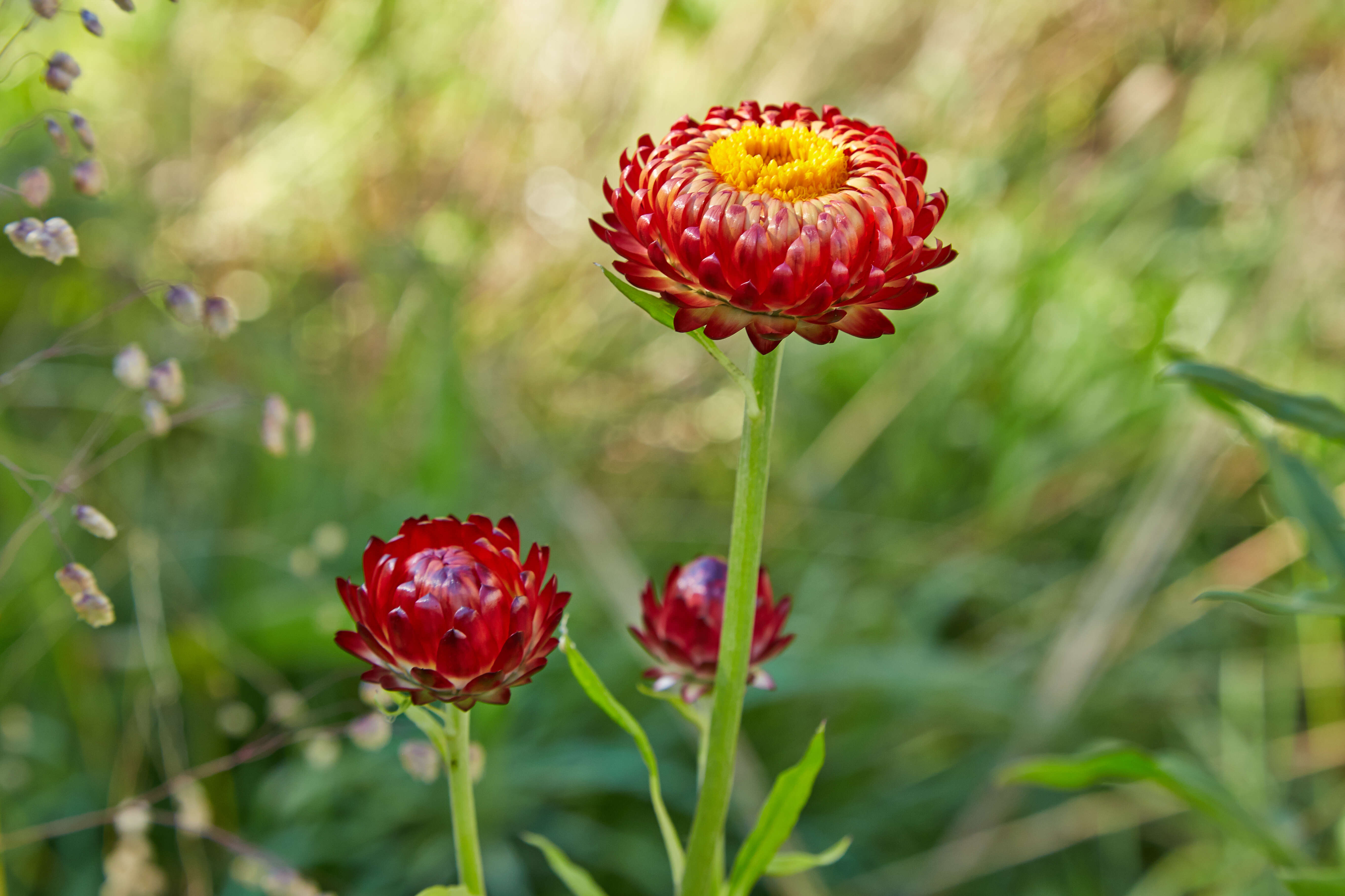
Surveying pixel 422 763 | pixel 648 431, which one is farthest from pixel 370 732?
pixel 648 431

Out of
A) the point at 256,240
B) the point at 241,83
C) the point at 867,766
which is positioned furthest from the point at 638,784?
the point at 241,83

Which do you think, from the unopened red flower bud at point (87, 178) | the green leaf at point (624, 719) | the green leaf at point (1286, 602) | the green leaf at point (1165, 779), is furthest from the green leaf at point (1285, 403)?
the unopened red flower bud at point (87, 178)

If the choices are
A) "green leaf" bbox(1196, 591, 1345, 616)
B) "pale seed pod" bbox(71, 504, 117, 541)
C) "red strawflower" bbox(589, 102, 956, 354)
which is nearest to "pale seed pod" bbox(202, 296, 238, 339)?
"pale seed pod" bbox(71, 504, 117, 541)

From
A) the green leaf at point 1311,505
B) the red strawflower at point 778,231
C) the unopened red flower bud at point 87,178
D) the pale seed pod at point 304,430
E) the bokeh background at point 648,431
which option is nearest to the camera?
the red strawflower at point 778,231

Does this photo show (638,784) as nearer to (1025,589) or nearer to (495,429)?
(495,429)

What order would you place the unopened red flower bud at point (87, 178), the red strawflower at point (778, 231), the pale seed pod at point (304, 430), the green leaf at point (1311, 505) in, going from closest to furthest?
the red strawflower at point (778, 231), the unopened red flower bud at point (87, 178), the pale seed pod at point (304, 430), the green leaf at point (1311, 505)

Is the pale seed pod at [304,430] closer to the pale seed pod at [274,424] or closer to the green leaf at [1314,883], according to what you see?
the pale seed pod at [274,424]

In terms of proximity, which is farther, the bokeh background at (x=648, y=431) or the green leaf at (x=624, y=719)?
the bokeh background at (x=648, y=431)

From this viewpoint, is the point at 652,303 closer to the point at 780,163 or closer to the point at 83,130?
the point at 780,163
